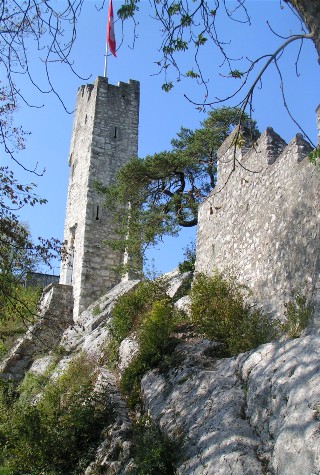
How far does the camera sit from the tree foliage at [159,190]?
52.7 feet

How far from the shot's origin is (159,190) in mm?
17438

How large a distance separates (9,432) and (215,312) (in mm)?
3699

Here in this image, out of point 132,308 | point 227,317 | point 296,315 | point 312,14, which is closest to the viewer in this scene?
point 312,14

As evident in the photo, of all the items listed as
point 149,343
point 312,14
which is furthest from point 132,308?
point 312,14

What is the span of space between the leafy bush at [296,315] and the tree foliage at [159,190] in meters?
7.87

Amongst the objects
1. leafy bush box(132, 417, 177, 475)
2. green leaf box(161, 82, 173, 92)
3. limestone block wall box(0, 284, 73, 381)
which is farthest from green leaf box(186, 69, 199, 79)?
limestone block wall box(0, 284, 73, 381)

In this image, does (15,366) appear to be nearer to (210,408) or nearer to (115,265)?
(115,265)

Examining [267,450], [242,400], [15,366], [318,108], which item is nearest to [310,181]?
[318,108]

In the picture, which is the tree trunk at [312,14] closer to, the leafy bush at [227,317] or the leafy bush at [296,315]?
the leafy bush at [296,315]

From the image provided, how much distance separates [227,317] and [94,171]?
11382mm

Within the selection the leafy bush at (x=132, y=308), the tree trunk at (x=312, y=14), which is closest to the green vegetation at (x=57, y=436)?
the leafy bush at (x=132, y=308)

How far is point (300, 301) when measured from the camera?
758 centimetres

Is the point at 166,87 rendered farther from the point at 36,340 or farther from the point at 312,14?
the point at 36,340

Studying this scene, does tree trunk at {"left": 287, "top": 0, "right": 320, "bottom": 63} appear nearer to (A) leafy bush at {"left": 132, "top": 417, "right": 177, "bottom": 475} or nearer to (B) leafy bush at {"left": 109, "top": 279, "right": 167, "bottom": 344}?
(A) leafy bush at {"left": 132, "top": 417, "right": 177, "bottom": 475}
